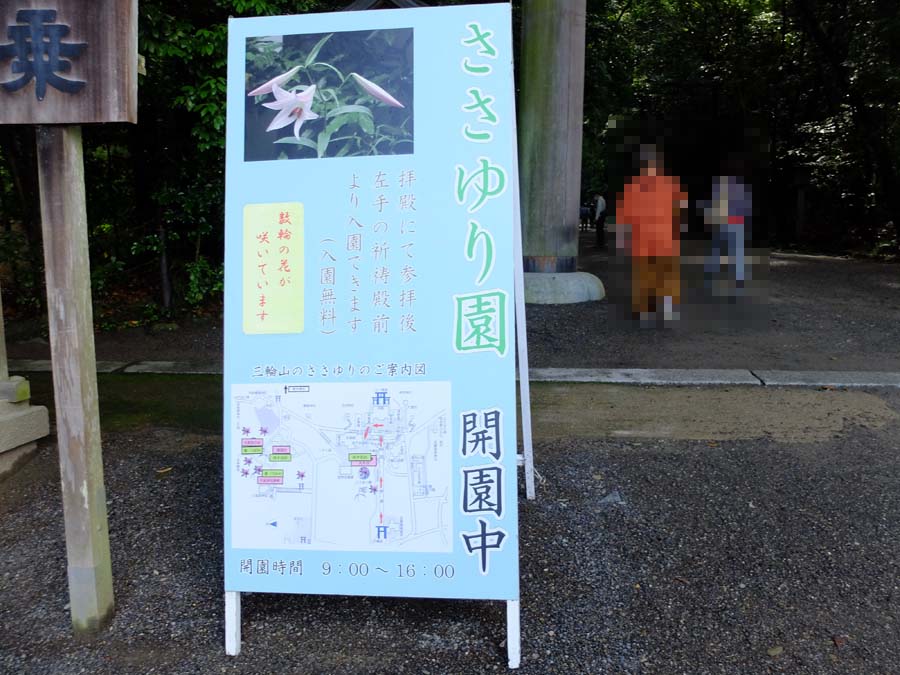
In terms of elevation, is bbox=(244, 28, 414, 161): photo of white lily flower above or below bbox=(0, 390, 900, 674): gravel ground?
above

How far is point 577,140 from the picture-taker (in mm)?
8906

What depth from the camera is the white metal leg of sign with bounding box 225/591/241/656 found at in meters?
2.90

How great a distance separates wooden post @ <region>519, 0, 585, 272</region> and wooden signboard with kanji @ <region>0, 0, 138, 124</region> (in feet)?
21.7

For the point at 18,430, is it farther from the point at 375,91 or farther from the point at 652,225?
the point at 652,225

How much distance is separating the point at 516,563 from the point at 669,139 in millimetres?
3893

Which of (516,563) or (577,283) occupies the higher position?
(577,283)

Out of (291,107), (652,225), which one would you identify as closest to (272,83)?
(291,107)

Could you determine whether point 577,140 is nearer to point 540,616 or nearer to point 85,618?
point 540,616

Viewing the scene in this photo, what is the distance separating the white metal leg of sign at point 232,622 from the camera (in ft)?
9.53

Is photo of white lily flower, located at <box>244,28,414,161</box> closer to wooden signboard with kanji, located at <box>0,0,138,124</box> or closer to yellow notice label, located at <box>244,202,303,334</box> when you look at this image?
yellow notice label, located at <box>244,202,303,334</box>

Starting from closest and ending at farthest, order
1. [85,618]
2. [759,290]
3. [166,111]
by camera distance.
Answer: [85,618], [759,290], [166,111]

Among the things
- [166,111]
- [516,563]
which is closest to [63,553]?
[516,563]

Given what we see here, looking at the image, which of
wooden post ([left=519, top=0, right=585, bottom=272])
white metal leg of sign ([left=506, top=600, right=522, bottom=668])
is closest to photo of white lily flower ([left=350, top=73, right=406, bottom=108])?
white metal leg of sign ([left=506, top=600, right=522, bottom=668])

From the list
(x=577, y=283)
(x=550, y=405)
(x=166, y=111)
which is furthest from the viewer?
(x=577, y=283)
